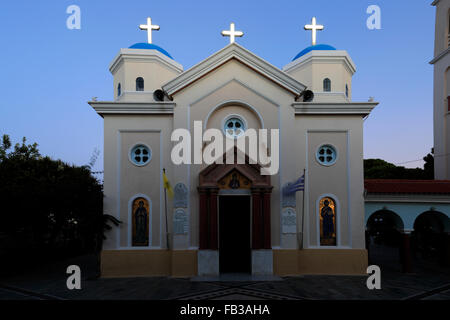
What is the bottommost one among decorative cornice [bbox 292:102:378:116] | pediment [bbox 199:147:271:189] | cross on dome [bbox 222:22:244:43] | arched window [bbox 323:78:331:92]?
pediment [bbox 199:147:271:189]

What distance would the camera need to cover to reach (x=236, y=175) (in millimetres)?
15086

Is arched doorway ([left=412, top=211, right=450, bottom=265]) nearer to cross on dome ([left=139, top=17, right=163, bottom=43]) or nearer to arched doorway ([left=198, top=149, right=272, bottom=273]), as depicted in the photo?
arched doorway ([left=198, top=149, right=272, bottom=273])

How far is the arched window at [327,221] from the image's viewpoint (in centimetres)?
1567

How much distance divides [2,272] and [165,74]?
12.3m

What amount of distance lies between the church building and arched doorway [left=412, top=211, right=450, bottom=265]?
4.85 m

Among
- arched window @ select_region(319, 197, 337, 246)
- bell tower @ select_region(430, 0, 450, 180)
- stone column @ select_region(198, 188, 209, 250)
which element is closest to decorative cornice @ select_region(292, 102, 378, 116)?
arched window @ select_region(319, 197, 337, 246)

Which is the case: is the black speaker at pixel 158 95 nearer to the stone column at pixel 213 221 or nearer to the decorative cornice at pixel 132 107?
the decorative cornice at pixel 132 107

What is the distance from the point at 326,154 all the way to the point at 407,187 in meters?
4.04

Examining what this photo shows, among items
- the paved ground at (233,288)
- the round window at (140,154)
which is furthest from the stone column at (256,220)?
the round window at (140,154)

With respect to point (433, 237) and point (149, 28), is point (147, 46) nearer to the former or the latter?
point (149, 28)

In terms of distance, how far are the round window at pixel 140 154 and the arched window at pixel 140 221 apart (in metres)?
1.67

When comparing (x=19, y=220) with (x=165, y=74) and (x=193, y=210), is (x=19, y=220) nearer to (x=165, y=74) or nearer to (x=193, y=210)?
(x=193, y=210)

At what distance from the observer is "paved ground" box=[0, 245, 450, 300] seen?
39.4ft

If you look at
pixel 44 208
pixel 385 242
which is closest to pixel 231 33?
pixel 44 208
